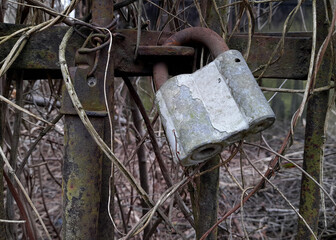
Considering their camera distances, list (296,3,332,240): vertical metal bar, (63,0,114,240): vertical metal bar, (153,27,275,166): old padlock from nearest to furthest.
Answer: (153,27,275,166): old padlock → (63,0,114,240): vertical metal bar → (296,3,332,240): vertical metal bar

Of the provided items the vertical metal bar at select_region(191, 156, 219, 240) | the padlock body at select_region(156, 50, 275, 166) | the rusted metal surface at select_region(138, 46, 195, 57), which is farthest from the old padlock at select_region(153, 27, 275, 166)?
the vertical metal bar at select_region(191, 156, 219, 240)

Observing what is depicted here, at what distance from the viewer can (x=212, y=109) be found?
56 cm

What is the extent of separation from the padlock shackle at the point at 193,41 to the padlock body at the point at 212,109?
73 millimetres

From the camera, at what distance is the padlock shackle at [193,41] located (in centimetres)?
66

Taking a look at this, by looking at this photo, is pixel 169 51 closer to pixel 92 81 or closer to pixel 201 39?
pixel 201 39

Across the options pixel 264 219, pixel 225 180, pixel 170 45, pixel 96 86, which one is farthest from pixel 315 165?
pixel 225 180

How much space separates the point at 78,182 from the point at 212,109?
12.5 inches

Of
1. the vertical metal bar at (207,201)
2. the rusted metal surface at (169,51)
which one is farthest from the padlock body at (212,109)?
the vertical metal bar at (207,201)

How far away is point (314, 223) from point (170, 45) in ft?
2.01

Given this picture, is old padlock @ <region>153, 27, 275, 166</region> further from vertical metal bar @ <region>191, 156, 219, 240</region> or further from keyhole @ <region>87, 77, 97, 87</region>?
vertical metal bar @ <region>191, 156, 219, 240</region>

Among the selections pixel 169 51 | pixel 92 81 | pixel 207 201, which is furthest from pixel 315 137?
pixel 92 81

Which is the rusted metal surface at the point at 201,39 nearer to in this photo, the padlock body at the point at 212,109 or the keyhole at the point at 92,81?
the padlock body at the point at 212,109

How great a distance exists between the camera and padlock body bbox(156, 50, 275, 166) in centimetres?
54

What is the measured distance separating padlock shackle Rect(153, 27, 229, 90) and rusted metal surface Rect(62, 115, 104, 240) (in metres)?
0.19
